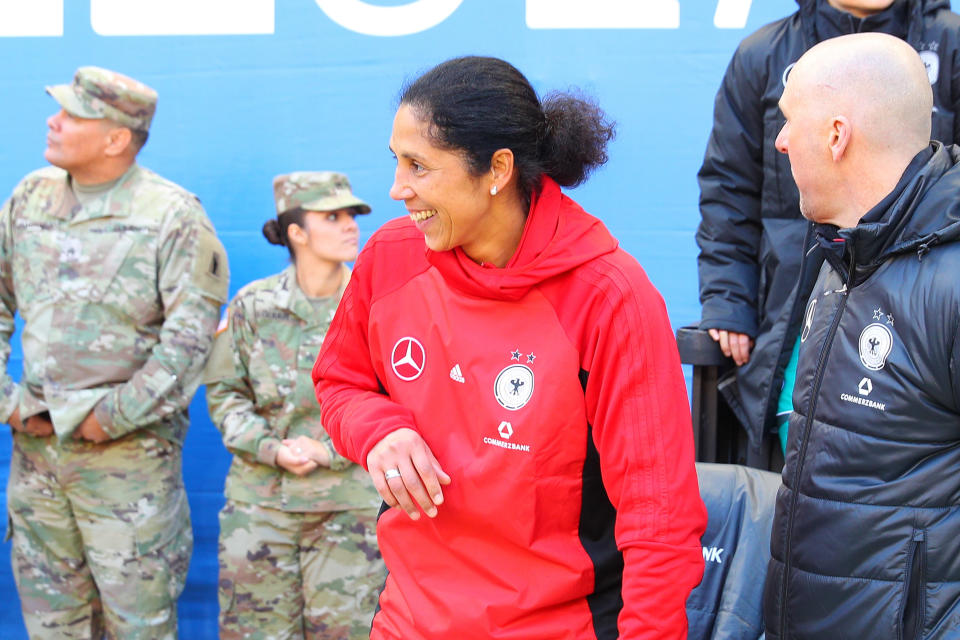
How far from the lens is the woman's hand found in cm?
157

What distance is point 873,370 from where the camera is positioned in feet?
5.37

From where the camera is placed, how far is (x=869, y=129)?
168cm

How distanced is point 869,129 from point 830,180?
0.10 meters

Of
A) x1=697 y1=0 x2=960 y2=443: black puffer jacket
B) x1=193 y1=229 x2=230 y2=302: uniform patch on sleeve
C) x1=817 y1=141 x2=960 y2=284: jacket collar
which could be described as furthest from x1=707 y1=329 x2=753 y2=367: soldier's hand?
x1=193 y1=229 x2=230 y2=302: uniform patch on sleeve

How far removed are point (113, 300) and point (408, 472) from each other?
2131mm

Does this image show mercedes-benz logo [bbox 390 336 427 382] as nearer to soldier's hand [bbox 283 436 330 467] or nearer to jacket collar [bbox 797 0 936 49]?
jacket collar [bbox 797 0 936 49]

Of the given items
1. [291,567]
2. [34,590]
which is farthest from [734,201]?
[34,590]

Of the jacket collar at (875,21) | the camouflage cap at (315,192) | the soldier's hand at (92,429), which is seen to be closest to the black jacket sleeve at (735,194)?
the jacket collar at (875,21)

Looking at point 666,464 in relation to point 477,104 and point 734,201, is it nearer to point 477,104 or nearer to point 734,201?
point 477,104

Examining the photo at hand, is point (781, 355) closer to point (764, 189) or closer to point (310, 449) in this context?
point (764, 189)

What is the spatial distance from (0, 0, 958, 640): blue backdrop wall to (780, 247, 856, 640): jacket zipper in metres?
1.83

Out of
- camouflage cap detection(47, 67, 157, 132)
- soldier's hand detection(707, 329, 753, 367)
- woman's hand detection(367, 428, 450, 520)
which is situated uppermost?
camouflage cap detection(47, 67, 157, 132)

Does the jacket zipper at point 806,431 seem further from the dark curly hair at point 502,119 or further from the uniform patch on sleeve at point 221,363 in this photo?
the uniform patch on sleeve at point 221,363

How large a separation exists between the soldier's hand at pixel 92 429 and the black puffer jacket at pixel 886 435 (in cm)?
227
